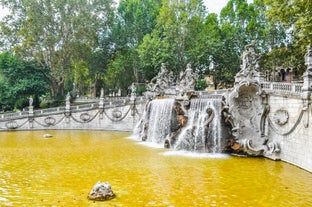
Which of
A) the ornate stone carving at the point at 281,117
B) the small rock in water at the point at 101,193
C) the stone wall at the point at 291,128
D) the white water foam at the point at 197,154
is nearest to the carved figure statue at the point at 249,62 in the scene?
the stone wall at the point at 291,128

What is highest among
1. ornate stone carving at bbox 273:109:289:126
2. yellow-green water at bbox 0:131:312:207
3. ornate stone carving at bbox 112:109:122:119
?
ornate stone carving at bbox 273:109:289:126

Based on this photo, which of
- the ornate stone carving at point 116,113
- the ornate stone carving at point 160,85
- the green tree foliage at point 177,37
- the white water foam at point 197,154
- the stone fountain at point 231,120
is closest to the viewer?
the white water foam at point 197,154

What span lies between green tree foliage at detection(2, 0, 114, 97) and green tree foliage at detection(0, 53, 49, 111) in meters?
1.70

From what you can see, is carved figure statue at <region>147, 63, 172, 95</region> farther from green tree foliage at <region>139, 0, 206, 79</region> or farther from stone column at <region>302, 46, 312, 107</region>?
stone column at <region>302, 46, 312, 107</region>

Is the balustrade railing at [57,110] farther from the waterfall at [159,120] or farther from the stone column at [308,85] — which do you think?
the stone column at [308,85]

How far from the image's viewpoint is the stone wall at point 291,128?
539 inches

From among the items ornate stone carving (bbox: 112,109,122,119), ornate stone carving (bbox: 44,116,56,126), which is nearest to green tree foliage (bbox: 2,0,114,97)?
ornate stone carving (bbox: 44,116,56,126)

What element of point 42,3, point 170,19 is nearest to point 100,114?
point 170,19

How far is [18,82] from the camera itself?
35062 mm

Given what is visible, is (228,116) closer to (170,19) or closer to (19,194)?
(19,194)

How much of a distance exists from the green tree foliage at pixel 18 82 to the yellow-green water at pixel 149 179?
1874cm

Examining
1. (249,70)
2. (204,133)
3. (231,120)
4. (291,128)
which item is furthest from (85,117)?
(291,128)

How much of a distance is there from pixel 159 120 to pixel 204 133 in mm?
5497

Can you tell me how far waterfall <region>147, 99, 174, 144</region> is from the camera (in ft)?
72.0
